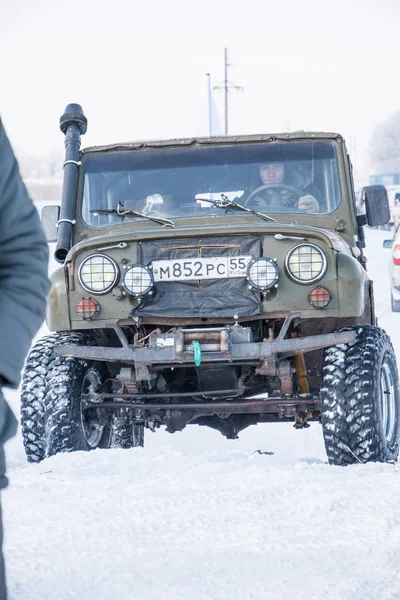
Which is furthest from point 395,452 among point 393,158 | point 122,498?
point 393,158

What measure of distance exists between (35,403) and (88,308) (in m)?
0.61

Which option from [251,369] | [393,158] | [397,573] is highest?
[393,158]

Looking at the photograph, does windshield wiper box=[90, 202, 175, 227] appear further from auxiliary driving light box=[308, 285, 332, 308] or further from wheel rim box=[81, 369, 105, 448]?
auxiliary driving light box=[308, 285, 332, 308]

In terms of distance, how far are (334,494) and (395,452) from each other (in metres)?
1.38

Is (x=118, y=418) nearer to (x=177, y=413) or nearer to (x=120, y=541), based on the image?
(x=177, y=413)

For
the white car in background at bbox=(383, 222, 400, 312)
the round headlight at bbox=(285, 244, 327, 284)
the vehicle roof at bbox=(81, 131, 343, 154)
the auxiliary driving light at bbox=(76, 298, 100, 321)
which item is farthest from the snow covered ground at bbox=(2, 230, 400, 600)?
the white car in background at bbox=(383, 222, 400, 312)

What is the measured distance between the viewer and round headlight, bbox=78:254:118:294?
514 cm

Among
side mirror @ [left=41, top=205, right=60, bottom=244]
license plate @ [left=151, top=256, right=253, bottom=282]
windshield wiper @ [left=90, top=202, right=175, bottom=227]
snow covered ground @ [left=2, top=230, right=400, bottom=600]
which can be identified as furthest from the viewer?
side mirror @ [left=41, top=205, right=60, bottom=244]

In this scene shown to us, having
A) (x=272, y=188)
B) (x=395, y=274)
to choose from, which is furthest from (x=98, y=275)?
(x=395, y=274)

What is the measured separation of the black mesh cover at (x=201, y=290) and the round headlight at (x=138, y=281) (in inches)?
2.5

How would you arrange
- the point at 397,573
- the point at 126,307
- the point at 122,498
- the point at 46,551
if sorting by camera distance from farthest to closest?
the point at 126,307 → the point at 122,498 → the point at 46,551 → the point at 397,573

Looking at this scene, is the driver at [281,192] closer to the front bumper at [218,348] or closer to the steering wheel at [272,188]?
the steering wheel at [272,188]

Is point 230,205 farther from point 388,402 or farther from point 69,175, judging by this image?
point 388,402

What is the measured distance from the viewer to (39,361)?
17.6 feet
